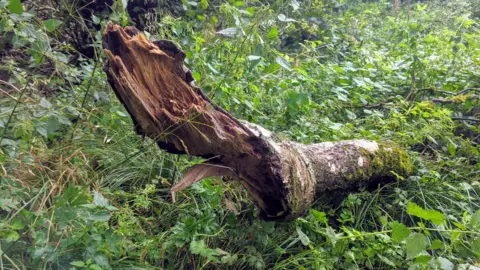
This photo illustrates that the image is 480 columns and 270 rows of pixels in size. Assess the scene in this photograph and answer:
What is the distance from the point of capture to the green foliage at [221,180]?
5.30 feet

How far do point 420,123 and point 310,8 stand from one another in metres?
3.14

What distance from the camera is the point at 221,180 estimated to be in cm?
228

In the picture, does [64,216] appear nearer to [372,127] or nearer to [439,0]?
[372,127]

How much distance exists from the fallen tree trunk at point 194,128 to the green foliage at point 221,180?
208 mm

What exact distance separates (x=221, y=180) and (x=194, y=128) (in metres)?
0.61

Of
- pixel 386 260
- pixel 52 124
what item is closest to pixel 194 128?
pixel 52 124

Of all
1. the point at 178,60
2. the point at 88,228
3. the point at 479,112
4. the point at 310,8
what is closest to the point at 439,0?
the point at 310,8

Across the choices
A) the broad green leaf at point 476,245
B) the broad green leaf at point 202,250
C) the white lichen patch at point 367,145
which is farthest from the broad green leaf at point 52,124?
the broad green leaf at point 476,245

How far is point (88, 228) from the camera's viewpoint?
1580 mm

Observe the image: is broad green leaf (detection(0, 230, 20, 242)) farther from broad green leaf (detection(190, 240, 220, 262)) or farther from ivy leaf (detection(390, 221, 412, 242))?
ivy leaf (detection(390, 221, 412, 242))

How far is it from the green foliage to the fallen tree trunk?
0.68 ft

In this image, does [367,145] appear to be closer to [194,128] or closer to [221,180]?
[221,180]

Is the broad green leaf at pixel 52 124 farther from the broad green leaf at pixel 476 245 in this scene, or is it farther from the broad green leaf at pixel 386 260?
the broad green leaf at pixel 476 245

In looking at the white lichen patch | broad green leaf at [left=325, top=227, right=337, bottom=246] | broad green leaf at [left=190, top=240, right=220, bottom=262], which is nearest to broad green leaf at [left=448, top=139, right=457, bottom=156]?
the white lichen patch
